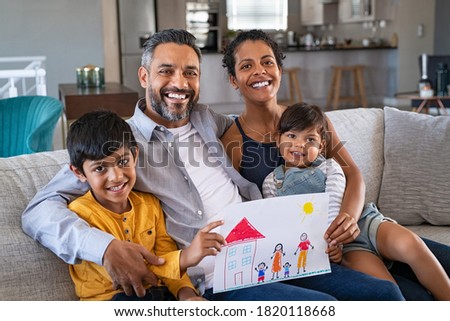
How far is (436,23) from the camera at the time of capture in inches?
344

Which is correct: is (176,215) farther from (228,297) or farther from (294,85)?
(294,85)

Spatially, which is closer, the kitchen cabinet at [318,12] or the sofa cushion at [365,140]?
the sofa cushion at [365,140]

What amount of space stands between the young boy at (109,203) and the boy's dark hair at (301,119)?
0.51 meters

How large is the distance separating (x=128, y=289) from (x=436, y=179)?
1392mm

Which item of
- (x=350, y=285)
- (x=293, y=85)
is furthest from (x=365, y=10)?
(x=350, y=285)

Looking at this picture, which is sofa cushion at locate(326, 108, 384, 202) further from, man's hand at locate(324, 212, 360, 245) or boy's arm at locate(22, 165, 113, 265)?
boy's arm at locate(22, 165, 113, 265)

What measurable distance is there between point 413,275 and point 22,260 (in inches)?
44.9

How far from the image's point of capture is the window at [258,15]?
10.3 m

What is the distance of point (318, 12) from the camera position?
9.81m

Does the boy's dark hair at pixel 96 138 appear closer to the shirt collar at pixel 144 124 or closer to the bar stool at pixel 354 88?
the shirt collar at pixel 144 124

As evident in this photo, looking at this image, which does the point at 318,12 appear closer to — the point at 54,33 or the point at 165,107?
the point at 54,33

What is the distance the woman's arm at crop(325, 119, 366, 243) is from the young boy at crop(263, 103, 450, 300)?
0.04 m

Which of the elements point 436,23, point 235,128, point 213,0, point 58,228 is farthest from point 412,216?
point 213,0

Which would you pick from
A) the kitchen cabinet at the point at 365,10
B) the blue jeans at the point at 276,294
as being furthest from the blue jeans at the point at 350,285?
the kitchen cabinet at the point at 365,10
